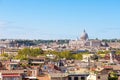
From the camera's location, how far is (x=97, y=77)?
29.3m

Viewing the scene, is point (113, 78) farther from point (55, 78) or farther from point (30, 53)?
point (30, 53)

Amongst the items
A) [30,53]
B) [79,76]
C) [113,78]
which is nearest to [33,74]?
[79,76]

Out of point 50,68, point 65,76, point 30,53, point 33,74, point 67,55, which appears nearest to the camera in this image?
point 65,76

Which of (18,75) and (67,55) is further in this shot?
(67,55)

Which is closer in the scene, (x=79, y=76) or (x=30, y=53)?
(x=79, y=76)

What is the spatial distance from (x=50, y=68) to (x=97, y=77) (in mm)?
10380

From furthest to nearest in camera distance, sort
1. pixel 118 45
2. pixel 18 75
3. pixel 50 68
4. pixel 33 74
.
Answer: pixel 118 45, pixel 50 68, pixel 33 74, pixel 18 75

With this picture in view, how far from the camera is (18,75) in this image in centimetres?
2792

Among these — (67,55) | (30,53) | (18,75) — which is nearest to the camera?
(18,75)

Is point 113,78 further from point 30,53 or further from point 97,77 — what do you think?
point 30,53

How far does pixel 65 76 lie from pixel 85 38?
423 ft

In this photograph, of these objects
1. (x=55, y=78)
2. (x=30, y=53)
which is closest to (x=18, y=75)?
(x=55, y=78)

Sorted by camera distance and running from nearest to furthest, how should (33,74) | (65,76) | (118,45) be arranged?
(65,76) → (33,74) → (118,45)

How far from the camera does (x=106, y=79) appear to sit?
2950 cm
